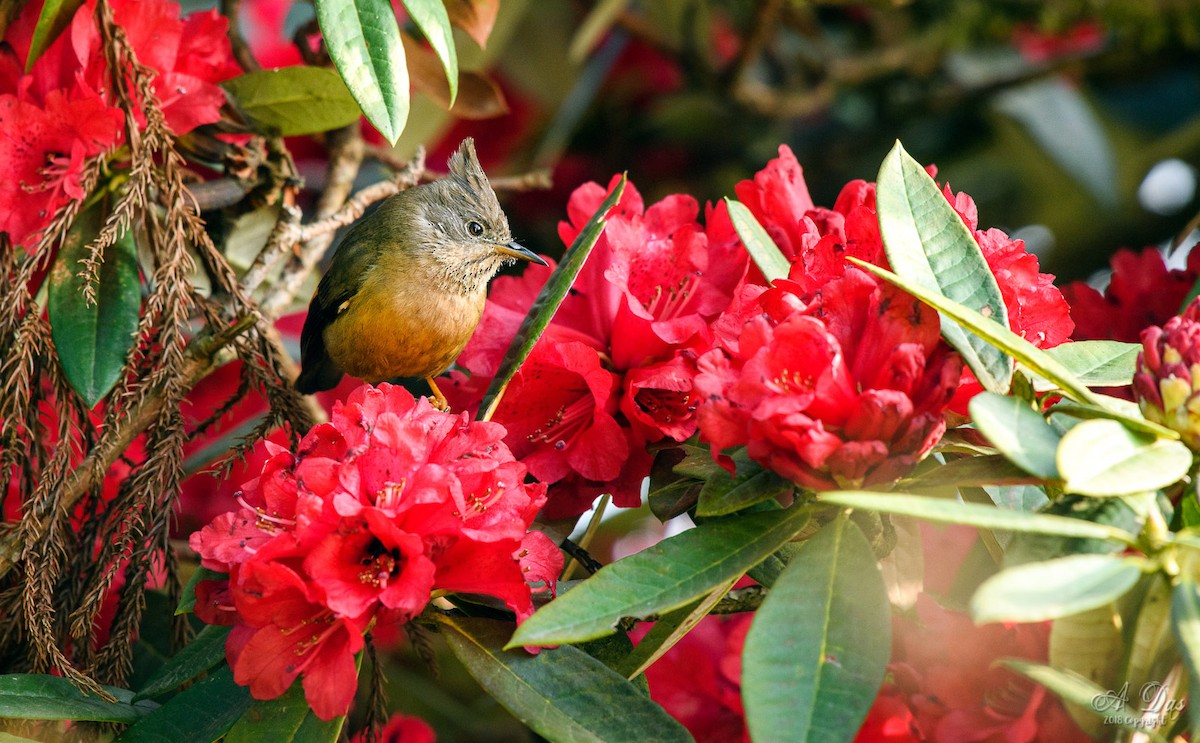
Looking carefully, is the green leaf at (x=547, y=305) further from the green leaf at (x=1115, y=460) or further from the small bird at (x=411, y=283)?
the small bird at (x=411, y=283)

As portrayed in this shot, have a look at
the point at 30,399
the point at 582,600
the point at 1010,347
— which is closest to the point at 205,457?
the point at 30,399

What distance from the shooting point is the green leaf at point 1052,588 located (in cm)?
89

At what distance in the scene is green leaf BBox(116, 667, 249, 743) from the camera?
1359 mm

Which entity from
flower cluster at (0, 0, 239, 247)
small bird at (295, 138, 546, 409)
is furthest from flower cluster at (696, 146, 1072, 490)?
small bird at (295, 138, 546, 409)

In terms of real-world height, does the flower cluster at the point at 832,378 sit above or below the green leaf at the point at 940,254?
below

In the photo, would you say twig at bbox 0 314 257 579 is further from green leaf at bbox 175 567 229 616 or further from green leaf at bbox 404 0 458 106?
green leaf at bbox 404 0 458 106

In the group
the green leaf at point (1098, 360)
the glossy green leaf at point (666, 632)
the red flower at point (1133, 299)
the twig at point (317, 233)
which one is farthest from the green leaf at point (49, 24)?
the red flower at point (1133, 299)

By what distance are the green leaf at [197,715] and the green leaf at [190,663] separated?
0.07 feet

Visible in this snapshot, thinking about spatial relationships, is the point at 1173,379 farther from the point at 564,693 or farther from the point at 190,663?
the point at 190,663

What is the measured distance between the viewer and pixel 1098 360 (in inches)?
55.4

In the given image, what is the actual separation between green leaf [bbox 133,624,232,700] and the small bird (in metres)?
0.96

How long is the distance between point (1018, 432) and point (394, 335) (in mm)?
1684

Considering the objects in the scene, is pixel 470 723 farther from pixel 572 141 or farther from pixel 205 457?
pixel 572 141

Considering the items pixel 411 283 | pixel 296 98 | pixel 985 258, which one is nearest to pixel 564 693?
pixel 985 258
